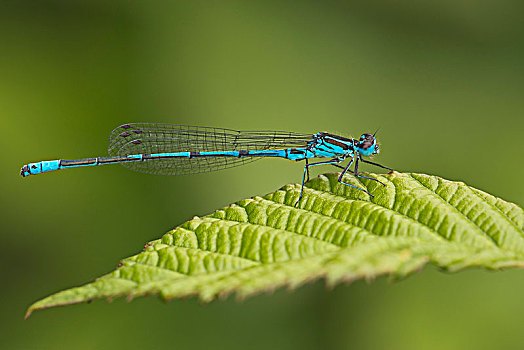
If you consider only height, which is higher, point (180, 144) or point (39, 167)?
point (180, 144)

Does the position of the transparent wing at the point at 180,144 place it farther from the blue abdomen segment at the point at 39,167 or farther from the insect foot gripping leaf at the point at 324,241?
the insect foot gripping leaf at the point at 324,241

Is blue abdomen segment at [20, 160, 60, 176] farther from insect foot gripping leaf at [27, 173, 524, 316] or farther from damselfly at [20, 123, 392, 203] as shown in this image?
insect foot gripping leaf at [27, 173, 524, 316]

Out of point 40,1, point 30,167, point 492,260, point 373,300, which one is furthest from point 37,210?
point 492,260

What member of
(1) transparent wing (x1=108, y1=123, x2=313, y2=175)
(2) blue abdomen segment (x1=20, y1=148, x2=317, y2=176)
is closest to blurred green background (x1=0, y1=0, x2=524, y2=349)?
(1) transparent wing (x1=108, y1=123, x2=313, y2=175)

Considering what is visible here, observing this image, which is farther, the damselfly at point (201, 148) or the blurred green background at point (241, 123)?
the blurred green background at point (241, 123)

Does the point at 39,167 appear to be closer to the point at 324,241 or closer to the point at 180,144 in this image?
the point at 180,144

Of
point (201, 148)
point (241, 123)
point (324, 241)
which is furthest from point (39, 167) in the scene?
point (324, 241)

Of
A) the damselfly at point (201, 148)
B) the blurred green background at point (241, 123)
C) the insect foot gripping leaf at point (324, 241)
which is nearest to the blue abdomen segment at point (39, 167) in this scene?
the damselfly at point (201, 148)

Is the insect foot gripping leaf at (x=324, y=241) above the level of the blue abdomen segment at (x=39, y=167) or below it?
below
